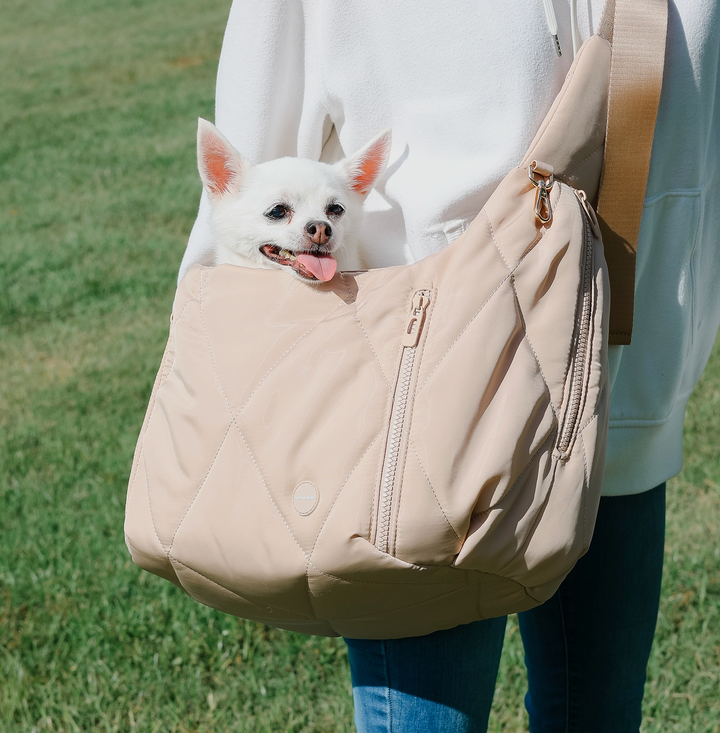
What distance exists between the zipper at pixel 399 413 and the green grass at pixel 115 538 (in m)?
1.51

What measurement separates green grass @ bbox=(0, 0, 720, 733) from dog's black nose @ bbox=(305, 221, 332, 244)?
1.49 metres

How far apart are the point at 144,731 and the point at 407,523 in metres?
1.63

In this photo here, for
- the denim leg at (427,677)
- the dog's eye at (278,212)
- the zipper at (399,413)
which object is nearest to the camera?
the zipper at (399,413)

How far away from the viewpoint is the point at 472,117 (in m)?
1.24

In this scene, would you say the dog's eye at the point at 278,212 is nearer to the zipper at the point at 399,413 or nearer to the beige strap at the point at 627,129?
the zipper at the point at 399,413

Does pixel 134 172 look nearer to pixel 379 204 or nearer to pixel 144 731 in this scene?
pixel 144 731

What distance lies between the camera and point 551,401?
115 cm

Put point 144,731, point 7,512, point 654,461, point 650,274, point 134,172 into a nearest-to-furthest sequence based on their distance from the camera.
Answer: point 650,274, point 654,461, point 144,731, point 7,512, point 134,172

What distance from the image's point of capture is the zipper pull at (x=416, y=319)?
1176mm

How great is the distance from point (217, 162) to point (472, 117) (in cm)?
54

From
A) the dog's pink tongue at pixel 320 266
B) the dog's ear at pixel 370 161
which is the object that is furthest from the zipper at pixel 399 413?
the dog's ear at pixel 370 161

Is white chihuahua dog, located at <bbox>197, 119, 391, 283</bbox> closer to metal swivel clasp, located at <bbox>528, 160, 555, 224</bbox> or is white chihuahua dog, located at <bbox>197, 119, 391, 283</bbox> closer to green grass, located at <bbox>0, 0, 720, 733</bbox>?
metal swivel clasp, located at <bbox>528, 160, 555, 224</bbox>

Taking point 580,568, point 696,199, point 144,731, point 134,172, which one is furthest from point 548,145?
point 134,172

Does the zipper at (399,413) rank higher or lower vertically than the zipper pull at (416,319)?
lower
